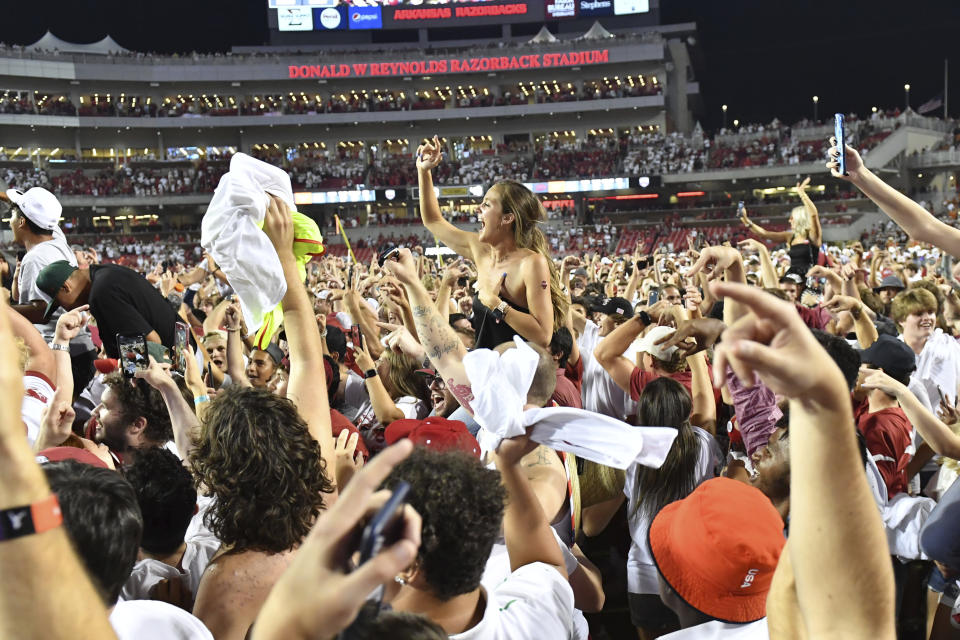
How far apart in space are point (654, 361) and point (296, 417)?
2424 mm

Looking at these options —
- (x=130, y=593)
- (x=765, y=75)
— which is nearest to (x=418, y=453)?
(x=130, y=593)

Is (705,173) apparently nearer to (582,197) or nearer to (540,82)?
(582,197)

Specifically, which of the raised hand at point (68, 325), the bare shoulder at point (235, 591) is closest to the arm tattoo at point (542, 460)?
the bare shoulder at point (235, 591)

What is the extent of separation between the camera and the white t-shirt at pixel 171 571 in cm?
213

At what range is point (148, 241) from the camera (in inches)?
1597

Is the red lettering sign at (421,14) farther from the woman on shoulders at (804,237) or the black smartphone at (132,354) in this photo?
the black smartphone at (132,354)

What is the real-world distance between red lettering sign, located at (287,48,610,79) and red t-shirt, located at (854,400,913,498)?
43.0 metres

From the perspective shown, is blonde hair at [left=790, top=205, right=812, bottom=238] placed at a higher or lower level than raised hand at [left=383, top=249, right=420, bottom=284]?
lower

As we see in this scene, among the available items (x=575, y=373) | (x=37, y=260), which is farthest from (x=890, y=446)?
(x=37, y=260)

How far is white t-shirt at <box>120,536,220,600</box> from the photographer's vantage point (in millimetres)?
2131

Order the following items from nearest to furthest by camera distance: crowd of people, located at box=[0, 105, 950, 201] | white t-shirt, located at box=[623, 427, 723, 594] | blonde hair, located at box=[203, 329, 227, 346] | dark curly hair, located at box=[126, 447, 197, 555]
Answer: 1. dark curly hair, located at box=[126, 447, 197, 555]
2. white t-shirt, located at box=[623, 427, 723, 594]
3. blonde hair, located at box=[203, 329, 227, 346]
4. crowd of people, located at box=[0, 105, 950, 201]

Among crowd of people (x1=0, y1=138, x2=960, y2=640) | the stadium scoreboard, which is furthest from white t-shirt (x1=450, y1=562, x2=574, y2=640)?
the stadium scoreboard

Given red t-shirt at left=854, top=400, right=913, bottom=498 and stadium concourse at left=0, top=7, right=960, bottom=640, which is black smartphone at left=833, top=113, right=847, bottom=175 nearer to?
stadium concourse at left=0, top=7, right=960, bottom=640

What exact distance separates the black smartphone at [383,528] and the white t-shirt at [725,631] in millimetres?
1263
